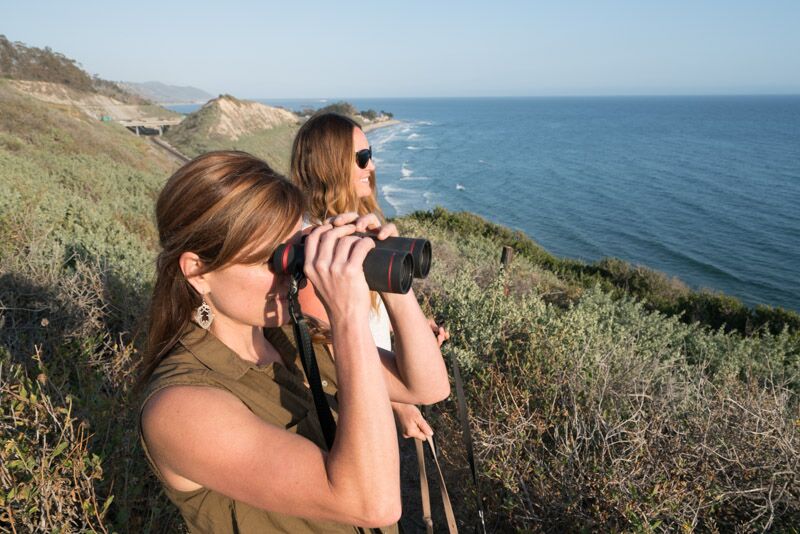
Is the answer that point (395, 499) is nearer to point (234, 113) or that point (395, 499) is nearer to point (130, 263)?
point (130, 263)

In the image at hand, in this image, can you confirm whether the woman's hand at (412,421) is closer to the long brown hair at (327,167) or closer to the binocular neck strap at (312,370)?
the binocular neck strap at (312,370)

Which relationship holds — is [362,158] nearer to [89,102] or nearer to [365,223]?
[365,223]

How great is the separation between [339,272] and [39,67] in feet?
151

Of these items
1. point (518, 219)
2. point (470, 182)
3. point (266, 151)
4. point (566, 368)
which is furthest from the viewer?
point (470, 182)

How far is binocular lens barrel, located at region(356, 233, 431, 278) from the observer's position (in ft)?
4.09

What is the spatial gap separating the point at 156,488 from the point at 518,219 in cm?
3063

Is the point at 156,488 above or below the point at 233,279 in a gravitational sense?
below

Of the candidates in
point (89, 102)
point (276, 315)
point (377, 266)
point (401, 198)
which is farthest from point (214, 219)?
point (89, 102)

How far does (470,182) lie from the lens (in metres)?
41.3

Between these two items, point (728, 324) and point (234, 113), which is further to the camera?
point (234, 113)

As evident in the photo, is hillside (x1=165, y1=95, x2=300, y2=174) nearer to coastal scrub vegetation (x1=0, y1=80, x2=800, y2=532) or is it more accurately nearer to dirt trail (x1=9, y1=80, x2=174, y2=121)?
dirt trail (x1=9, y1=80, x2=174, y2=121)

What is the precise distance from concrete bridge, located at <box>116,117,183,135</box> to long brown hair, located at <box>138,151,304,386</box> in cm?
4463

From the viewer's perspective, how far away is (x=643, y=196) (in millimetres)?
35656

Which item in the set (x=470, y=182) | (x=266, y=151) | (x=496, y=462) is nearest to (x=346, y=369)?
(x=496, y=462)
